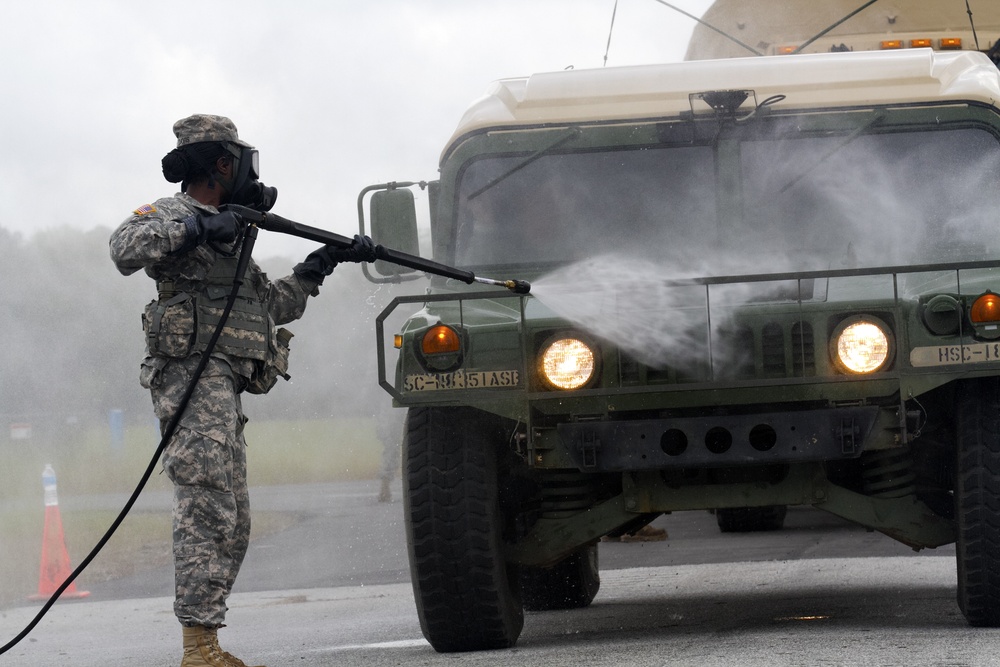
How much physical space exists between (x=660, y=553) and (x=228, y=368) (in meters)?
6.25

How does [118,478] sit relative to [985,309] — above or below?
below

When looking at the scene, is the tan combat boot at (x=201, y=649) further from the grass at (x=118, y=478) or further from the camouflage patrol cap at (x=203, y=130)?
the grass at (x=118, y=478)

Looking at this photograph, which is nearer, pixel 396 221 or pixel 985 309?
pixel 985 309

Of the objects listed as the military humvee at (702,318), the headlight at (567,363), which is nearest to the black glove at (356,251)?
the military humvee at (702,318)

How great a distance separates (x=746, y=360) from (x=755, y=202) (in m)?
1.15

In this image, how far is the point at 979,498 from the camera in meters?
5.75

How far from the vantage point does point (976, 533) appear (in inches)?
226

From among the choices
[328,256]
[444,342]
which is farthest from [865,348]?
[328,256]

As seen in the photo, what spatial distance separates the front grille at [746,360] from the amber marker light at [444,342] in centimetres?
61

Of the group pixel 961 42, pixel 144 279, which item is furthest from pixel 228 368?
pixel 144 279

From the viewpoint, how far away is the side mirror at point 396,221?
24.0 ft

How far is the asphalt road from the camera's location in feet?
18.8

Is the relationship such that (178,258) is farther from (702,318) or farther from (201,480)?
(702,318)

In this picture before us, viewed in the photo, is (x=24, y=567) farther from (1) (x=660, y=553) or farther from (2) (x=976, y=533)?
(2) (x=976, y=533)
